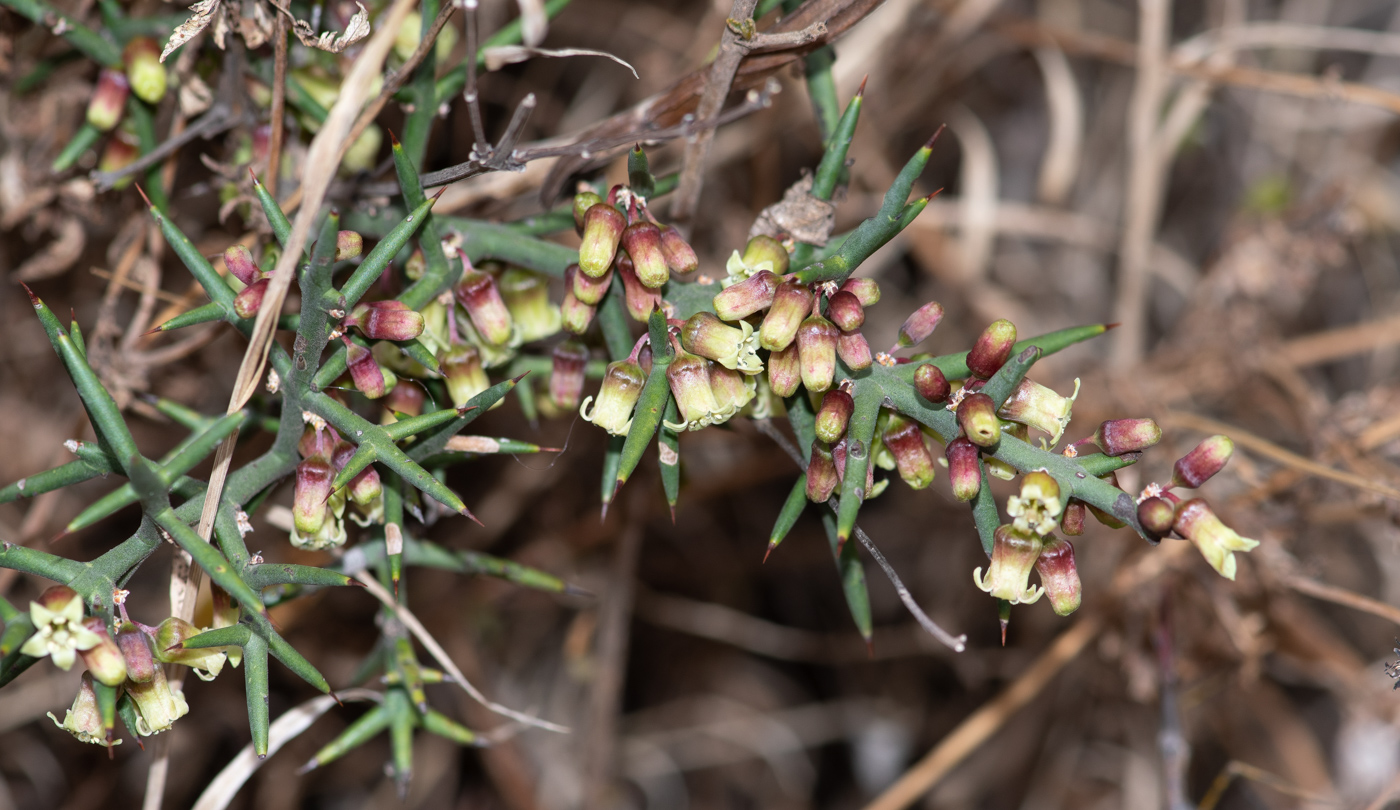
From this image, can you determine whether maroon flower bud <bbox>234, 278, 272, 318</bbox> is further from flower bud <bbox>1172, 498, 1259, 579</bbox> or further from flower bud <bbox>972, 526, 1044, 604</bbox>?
flower bud <bbox>1172, 498, 1259, 579</bbox>

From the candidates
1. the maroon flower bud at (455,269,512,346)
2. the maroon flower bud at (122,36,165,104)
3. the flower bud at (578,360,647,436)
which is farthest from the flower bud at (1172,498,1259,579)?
the maroon flower bud at (122,36,165,104)

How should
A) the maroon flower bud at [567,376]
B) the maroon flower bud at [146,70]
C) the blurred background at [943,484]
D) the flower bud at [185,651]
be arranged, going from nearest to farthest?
the flower bud at [185,651]
the maroon flower bud at [567,376]
the maroon flower bud at [146,70]
the blurred background at [943,484]

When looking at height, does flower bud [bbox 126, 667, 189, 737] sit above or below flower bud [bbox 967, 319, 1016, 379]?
below

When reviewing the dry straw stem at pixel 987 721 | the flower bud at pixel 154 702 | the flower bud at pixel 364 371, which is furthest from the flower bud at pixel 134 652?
the dry straw stem at pixel 987 721

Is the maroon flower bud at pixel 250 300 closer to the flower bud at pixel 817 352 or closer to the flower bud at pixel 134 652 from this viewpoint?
the flower bud at pixel 134 652

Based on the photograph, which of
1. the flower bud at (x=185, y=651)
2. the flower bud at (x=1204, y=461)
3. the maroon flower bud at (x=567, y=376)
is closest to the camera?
the flower bud at (x=1204, y=461)

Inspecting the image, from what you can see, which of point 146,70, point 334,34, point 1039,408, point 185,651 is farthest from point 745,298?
point 146,70

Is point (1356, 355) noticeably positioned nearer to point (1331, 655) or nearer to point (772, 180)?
point (1331, 655)
